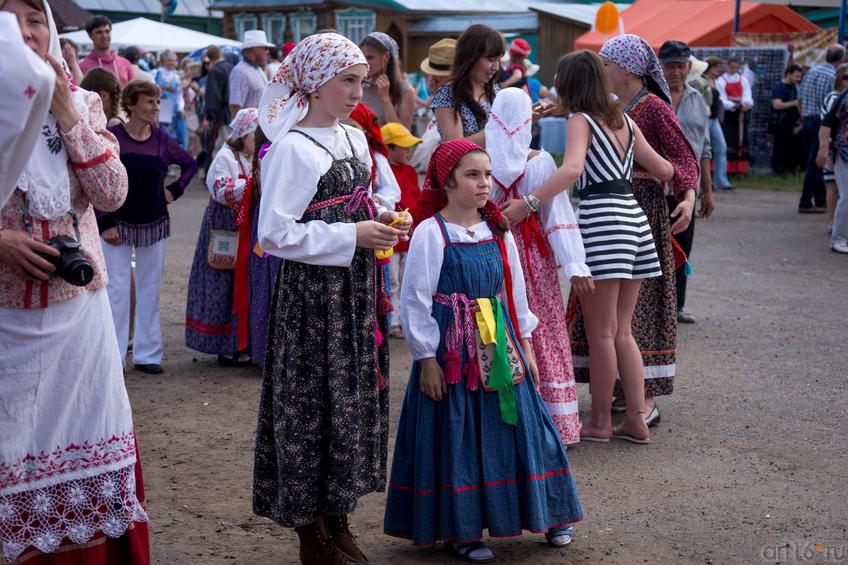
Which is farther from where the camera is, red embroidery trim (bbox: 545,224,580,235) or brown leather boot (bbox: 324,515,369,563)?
red embroidery trim (bbox: 545,224,580,235)

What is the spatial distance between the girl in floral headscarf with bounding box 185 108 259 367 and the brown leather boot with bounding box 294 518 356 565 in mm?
3233

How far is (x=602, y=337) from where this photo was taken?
214 inches

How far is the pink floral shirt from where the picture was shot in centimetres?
329

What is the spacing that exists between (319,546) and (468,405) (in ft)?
2.48

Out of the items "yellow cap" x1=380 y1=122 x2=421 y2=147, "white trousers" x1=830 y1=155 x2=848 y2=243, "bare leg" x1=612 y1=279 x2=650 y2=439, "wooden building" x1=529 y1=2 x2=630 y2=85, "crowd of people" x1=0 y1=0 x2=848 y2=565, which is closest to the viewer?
"crowd of people" x1=0 y1=0 x2=848 y2=565

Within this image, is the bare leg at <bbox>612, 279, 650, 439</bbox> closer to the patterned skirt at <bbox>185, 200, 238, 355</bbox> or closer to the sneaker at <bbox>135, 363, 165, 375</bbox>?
the patterned skirt at <bbox>185, 200, 238, 355</bbox>

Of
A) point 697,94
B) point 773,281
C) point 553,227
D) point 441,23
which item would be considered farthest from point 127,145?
→ point 441,23

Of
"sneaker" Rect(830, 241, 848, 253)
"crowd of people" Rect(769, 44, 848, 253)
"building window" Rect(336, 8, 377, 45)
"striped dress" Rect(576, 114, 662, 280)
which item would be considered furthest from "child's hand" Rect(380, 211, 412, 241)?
"building window" Rect(336, 8, 377, 45)

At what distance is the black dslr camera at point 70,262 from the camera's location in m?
3.21

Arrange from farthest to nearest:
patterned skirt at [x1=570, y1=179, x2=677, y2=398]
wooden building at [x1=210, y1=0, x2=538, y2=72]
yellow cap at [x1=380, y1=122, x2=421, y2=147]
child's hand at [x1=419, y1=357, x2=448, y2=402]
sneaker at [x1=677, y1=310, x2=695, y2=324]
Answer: wooden building at [x1=210, y1=0, x2=538, y2=72] → sneaker at [x1=677, y1=310, x2=695, y2=324] → yellow cap at [x1=380, y1=122, x2=421, y2=147] → patterned skirt at [x1=570, y1=179, x2=677, y2=398] → child's hand at [x1=419, y1=357, x2=448, y2=402]

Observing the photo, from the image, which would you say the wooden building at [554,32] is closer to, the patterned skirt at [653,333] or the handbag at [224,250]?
the handbag at [224,250]

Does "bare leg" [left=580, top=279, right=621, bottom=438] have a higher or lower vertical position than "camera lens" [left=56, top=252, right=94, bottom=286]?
lower

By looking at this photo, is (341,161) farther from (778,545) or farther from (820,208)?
(820,208)

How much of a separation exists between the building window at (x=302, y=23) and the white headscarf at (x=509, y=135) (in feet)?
108
